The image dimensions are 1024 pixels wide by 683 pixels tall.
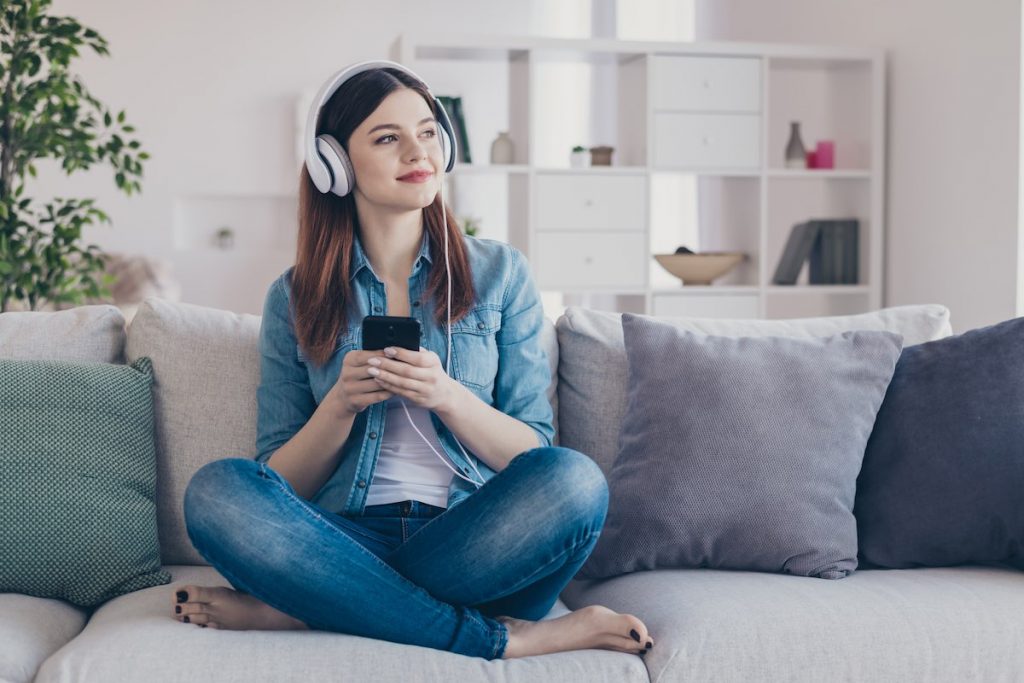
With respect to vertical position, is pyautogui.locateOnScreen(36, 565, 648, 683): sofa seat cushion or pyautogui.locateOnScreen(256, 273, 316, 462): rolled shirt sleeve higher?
pyautogui.locateOnScreen(256, 273, 316, 462): rolled shirt sleeve

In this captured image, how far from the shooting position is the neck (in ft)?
6.10

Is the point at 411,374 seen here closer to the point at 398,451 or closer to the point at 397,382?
the point at 397,382

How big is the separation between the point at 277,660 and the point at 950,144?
3.15m

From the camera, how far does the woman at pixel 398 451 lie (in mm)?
1514

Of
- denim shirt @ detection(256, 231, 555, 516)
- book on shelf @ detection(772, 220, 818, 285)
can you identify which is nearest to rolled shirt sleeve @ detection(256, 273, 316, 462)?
denim shirt @ detection(256, 231, 555, 516)

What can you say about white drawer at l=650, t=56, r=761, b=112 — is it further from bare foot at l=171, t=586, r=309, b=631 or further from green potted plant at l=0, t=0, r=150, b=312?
bare foot at l=171, t=586, r=309, b=631

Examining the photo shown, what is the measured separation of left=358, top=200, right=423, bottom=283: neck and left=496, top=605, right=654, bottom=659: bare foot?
0.61m

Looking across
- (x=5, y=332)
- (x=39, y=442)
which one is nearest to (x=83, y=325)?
(x=5, y=332)

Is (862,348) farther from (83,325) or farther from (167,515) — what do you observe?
(83,325)

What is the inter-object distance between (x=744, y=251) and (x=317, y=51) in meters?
2.98

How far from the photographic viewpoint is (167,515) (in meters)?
1.94

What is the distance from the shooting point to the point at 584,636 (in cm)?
155

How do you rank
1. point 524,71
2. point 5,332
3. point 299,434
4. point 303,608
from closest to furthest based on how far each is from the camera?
point 303,608 < point 299,434 < point 5,332 < point 524,71

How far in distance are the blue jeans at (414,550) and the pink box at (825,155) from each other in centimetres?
316
